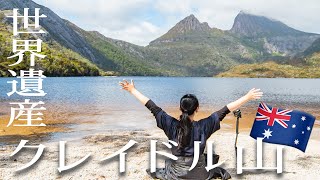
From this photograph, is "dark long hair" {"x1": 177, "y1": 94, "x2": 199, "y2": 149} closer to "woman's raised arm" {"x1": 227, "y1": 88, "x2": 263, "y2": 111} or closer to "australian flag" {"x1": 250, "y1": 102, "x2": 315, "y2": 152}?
"woman's raised arm" {"x1": 227, "y1": 88, "x2": 263, "y2": 111}

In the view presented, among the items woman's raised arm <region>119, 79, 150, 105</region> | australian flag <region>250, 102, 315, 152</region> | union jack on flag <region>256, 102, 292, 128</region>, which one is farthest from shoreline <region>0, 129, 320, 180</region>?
woman's raised arm <region>119, 79, 150, 105</region>

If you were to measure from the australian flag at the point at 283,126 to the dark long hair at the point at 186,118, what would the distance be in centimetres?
472

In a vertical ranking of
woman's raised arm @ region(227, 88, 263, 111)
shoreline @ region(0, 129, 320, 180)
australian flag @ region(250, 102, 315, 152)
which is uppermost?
woman's raised arm @ region(227, 88, 263, 111)

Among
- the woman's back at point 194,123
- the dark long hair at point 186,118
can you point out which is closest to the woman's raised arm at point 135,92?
the woman's back at point 194,123

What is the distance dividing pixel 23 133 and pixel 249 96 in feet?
74.7

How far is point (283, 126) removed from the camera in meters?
12.5

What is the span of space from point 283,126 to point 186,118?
5.78 meters

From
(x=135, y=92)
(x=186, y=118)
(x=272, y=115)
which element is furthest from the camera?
(x=272, y=115)

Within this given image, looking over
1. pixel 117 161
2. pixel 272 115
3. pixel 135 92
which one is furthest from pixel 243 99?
pixel 117 161

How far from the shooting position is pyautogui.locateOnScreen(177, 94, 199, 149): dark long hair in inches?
298

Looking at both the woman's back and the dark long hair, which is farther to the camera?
the woman's back

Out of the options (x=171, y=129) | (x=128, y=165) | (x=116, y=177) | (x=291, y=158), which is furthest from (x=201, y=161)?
(x=291, y=158)

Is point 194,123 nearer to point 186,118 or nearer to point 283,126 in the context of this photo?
point 186,118

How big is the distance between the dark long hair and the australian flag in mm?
4720
